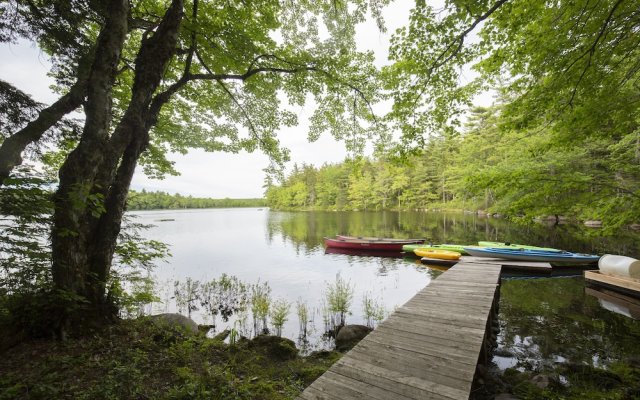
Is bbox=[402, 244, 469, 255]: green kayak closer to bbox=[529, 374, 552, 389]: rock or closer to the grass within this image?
bbox=[529, 374, 552, 389]: rock

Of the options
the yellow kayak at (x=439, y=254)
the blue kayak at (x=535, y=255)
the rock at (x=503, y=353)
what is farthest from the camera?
the yellow kayak at (x=439, y=254)

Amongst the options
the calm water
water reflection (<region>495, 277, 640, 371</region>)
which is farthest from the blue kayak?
water reflection (<region>495, 277, 640, 371</region>)

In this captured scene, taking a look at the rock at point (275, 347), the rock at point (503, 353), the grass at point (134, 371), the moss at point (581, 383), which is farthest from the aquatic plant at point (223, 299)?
the moss at point (581, 383)

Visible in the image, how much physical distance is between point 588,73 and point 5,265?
847 cm

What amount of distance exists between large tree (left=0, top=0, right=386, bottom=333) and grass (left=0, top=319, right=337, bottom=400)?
530mm

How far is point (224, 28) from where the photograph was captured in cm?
611

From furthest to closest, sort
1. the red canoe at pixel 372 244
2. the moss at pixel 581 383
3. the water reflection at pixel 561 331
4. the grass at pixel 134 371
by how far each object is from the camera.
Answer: the red canoe at pixel 372 244, the water reflection at pixel 561 331, the moss at pixel 581 383, the grass at pixel 134 371

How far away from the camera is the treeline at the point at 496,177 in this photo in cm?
499

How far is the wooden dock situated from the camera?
2975mm

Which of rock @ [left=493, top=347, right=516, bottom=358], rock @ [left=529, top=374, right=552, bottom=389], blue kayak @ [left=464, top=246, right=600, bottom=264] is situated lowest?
rock @ [left=493, top=347, right=516, bottom=358]

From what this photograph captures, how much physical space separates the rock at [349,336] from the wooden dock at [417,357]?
5.75ft

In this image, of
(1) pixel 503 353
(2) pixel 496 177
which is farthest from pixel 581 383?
(2) pixel 496 177

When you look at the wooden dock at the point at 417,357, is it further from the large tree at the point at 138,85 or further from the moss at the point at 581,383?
the large tree at the point at 138,85

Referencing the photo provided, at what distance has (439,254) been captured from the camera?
15.2 m
